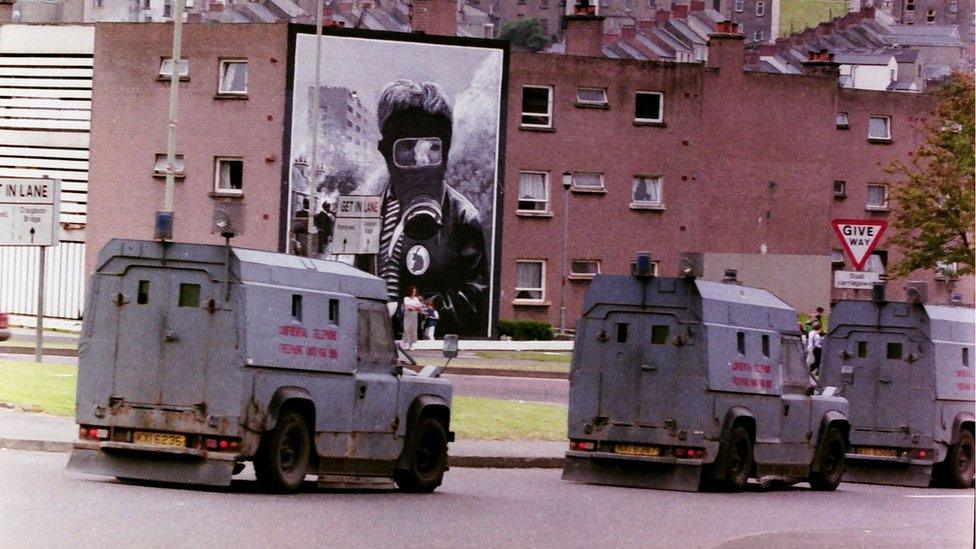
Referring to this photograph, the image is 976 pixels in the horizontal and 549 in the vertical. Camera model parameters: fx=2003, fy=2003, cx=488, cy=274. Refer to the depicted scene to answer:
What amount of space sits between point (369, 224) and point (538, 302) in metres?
27.2

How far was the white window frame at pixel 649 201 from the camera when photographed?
62781mm

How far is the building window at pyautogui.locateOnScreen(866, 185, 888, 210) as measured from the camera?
67812mm

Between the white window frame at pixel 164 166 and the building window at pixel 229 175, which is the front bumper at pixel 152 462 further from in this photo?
the building window at pixel 229 175

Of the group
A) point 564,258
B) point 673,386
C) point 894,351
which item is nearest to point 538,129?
point 564,258

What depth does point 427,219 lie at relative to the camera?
59.0 metres

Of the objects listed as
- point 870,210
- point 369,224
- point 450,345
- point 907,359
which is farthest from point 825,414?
point 870,210

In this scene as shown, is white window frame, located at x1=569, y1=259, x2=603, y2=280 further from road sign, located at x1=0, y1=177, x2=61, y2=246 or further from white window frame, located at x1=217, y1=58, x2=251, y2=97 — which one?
road sign, located at x1=0, y1=177, x2=61, y2=246

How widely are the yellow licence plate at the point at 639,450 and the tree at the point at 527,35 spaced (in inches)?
1384

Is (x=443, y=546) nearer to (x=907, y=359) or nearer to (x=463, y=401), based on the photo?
(x=907, y=359)

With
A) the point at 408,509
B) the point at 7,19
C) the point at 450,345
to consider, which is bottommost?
the point at 408,509

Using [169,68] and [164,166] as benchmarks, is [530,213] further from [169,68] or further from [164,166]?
[169,68]

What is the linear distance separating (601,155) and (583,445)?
4088 cm

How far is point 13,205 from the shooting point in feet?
95.5

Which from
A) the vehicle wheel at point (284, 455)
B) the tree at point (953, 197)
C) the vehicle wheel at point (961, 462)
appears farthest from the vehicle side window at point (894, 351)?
the vehicle wheel at point (284, 455)
